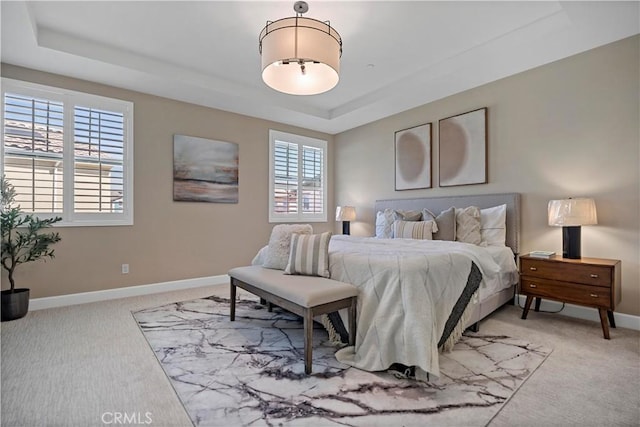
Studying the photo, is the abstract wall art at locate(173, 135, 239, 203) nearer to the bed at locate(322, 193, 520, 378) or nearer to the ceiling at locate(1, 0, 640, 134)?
the ceiling at locate(1, 0, 640, 134)

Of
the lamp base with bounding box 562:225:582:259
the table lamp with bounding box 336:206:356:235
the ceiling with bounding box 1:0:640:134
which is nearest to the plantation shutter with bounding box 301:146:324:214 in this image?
the table lamp with bounding box 336:206:356:235

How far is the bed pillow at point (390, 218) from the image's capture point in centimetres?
397

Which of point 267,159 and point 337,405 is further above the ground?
point 267,159

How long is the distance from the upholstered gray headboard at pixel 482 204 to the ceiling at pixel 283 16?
54.5 inches

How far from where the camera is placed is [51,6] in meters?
2.62

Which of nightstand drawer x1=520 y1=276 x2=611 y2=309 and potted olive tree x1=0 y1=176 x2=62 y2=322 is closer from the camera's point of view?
nightstand drawer x1=520 y1=276 x2=611 y2=309

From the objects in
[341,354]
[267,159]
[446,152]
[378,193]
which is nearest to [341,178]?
[378,193]

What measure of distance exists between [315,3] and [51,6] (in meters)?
2.23

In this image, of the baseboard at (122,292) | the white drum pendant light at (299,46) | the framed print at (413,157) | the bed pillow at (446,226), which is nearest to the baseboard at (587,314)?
the bed pillow at (446,226)

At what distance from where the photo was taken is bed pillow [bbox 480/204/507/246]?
345 cm

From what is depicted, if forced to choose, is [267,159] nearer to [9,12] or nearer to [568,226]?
[9,12]

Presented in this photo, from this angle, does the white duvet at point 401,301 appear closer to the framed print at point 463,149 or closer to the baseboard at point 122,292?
the framed print at point 463,149

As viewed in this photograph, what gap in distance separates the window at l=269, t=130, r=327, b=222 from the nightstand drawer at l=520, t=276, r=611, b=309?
11.6 ft

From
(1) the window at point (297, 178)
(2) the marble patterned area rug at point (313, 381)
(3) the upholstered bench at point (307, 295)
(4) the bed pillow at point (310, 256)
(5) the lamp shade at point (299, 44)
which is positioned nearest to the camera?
(2) the marble patterned area rug at point (313, 381)
